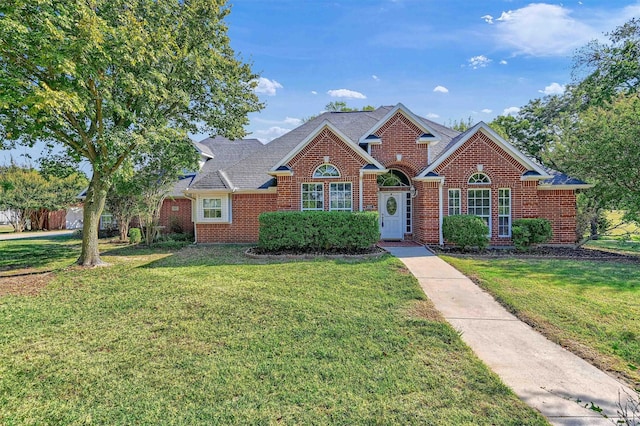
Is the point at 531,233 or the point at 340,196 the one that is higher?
the point at 340,196

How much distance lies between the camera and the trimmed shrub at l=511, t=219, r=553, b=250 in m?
13.0

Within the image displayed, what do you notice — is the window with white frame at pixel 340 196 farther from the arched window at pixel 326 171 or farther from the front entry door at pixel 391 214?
the front entry door at pixel 391 214

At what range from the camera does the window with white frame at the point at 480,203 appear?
14414 mm

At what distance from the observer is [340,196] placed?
14516mm

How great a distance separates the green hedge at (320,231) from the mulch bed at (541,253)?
3.08m

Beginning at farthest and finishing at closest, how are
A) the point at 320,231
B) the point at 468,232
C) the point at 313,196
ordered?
the point at 313,196 → the point at 468,232 → the point at 320,231

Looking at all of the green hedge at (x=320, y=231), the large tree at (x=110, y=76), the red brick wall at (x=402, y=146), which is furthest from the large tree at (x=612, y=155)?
Result: the large tree at (x=110, y=76)

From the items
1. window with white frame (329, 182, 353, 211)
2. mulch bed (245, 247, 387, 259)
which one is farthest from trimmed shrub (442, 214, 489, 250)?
window with white frame (329, 182, 353, 211)

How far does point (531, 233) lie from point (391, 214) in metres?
5.94

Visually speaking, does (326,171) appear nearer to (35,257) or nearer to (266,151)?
(266,151)

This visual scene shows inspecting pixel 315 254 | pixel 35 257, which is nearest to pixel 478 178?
pixel 315 254

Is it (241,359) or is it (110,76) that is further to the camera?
(110,76)

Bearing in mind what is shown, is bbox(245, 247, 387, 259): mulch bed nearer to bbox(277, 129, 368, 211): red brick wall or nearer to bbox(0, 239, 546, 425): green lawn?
bbox(277, 129, 368, 211): red brick wall

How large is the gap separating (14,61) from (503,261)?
51.8 ft
